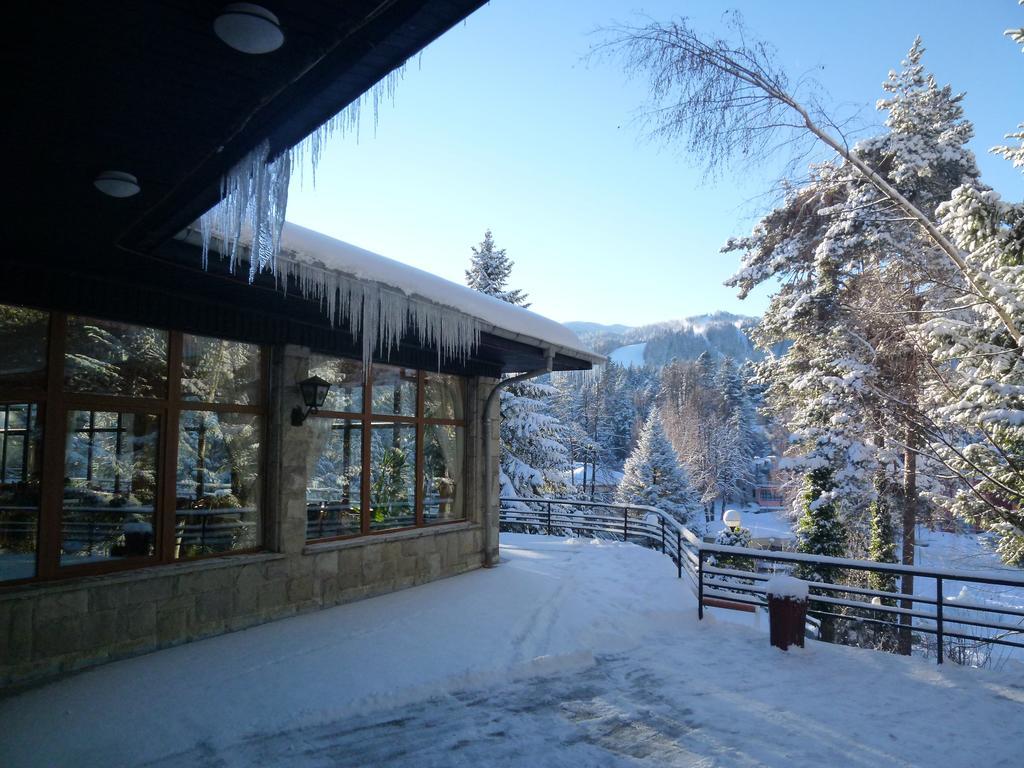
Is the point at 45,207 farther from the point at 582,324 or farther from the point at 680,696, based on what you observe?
the point at 582,324

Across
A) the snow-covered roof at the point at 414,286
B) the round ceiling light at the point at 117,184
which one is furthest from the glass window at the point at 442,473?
the round ceiling light at the point at 117,184

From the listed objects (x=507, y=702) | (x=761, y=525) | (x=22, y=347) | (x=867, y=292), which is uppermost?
(x=867, y=292)

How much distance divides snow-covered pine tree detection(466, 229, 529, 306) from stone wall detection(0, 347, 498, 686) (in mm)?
10996

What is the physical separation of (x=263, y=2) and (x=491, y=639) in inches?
196

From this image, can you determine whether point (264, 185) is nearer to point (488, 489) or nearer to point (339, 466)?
point (339, 466)

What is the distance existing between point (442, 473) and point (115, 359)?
419cm

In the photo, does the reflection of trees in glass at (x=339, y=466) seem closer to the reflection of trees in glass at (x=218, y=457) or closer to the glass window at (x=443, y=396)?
the reflection of trees in glass at (x=218, y=457)

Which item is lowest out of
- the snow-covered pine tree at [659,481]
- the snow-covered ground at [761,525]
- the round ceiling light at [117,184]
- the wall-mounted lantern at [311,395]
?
the snow-covered ground at [761,525]

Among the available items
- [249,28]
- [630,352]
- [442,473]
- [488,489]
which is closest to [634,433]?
→ [488,489]

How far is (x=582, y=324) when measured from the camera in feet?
642

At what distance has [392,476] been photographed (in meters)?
7.49

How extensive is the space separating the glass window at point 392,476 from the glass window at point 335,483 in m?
0.23

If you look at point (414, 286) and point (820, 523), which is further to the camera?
point (820, 523)

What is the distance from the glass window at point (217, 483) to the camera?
536 centimetres
